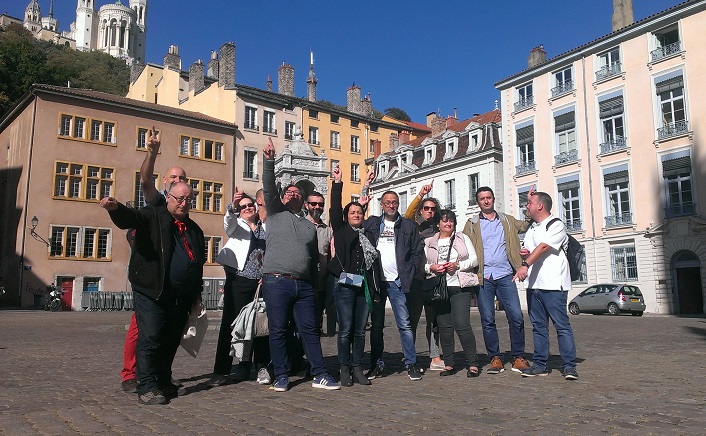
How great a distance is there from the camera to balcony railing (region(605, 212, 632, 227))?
31531 mm

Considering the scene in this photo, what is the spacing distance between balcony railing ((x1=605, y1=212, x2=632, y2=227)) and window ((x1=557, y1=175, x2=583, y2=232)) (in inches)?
70.7

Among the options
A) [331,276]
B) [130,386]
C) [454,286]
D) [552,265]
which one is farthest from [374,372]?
[130,386]

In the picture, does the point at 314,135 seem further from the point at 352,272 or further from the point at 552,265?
the point at 352,272

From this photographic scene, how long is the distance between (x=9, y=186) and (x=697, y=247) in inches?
1670

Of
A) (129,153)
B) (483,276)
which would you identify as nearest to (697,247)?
(483,276)

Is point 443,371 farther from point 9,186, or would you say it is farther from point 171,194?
point 9,186

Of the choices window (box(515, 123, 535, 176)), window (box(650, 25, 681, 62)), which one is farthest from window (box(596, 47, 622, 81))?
window (box(515, 123, 535, 176))

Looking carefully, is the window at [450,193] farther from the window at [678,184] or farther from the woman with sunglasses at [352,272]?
the woman with sunglasses at [352,272]

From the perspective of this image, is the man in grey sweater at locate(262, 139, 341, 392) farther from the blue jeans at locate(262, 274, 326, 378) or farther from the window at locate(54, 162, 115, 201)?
the window at locate(54, 162, 115, 201)

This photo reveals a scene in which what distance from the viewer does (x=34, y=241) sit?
113ft

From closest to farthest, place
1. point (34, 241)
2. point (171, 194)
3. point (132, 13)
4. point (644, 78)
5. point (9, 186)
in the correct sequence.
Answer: point (171, 194)
point (644, 78)
point (34, 241)
point (9, 186)
point (132, 13)

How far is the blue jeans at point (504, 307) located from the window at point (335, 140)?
4595 centimetres

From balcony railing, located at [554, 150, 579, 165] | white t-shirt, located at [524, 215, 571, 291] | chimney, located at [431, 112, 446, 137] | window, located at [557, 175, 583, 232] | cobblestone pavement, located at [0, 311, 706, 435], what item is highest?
chimney, located at [431, 112, 446, 137]

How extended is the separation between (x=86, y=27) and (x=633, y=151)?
156040 millimetres
